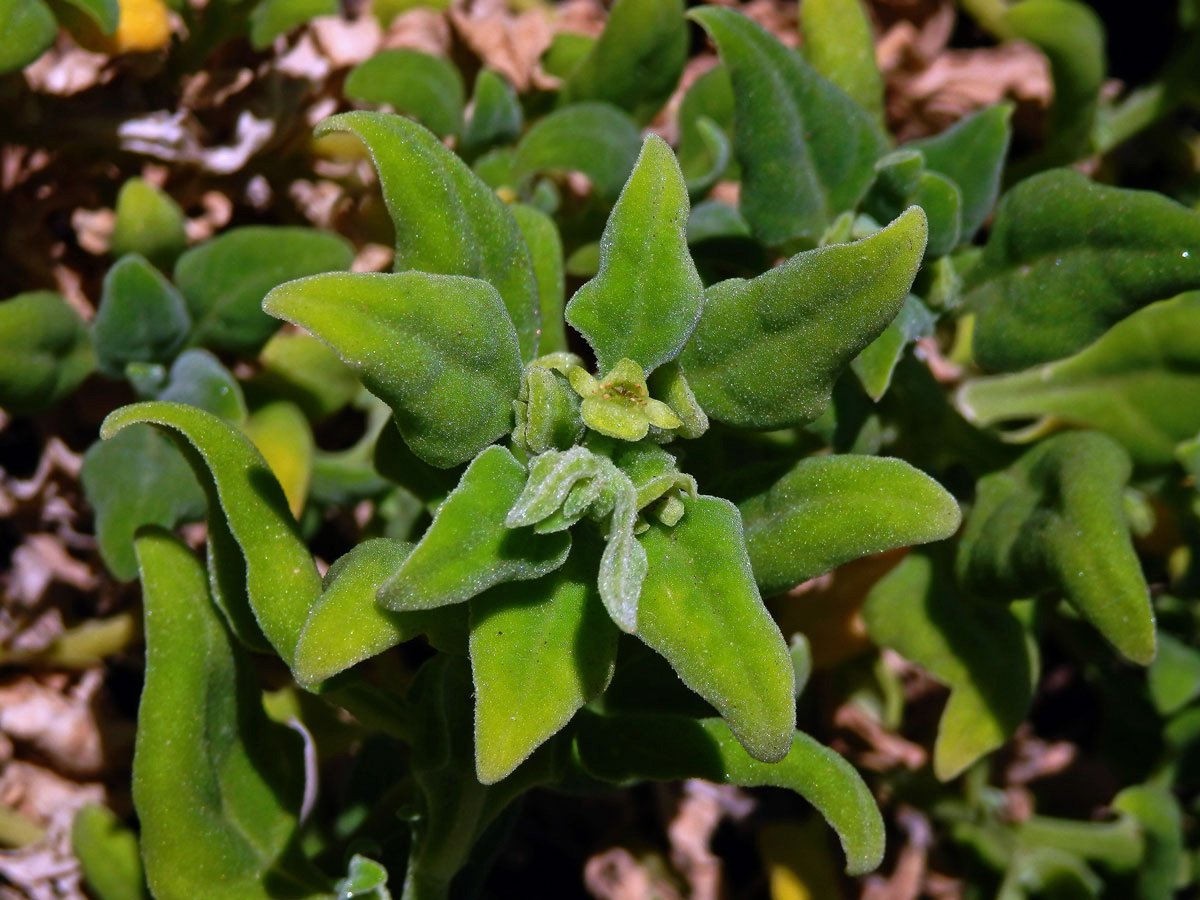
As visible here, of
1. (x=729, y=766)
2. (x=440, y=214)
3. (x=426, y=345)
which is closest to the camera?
(x=426, y=345)

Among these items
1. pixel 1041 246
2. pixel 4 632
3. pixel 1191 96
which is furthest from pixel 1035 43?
pixel 4 632

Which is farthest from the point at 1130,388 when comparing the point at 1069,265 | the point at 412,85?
the point at 412,85

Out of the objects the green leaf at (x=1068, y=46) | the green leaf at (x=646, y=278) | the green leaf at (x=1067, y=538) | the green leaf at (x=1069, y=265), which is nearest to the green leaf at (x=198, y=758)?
the green leaf at (x=646, y=278)

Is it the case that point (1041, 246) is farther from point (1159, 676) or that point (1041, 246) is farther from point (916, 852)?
point (916, 852)

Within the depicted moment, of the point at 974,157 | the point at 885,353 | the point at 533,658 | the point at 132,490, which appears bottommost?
the point at 132,490

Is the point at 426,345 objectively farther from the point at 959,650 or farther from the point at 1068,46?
the point at 1068,46

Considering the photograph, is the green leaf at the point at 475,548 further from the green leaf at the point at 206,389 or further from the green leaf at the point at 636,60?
the green leaf at the point at 636,60
